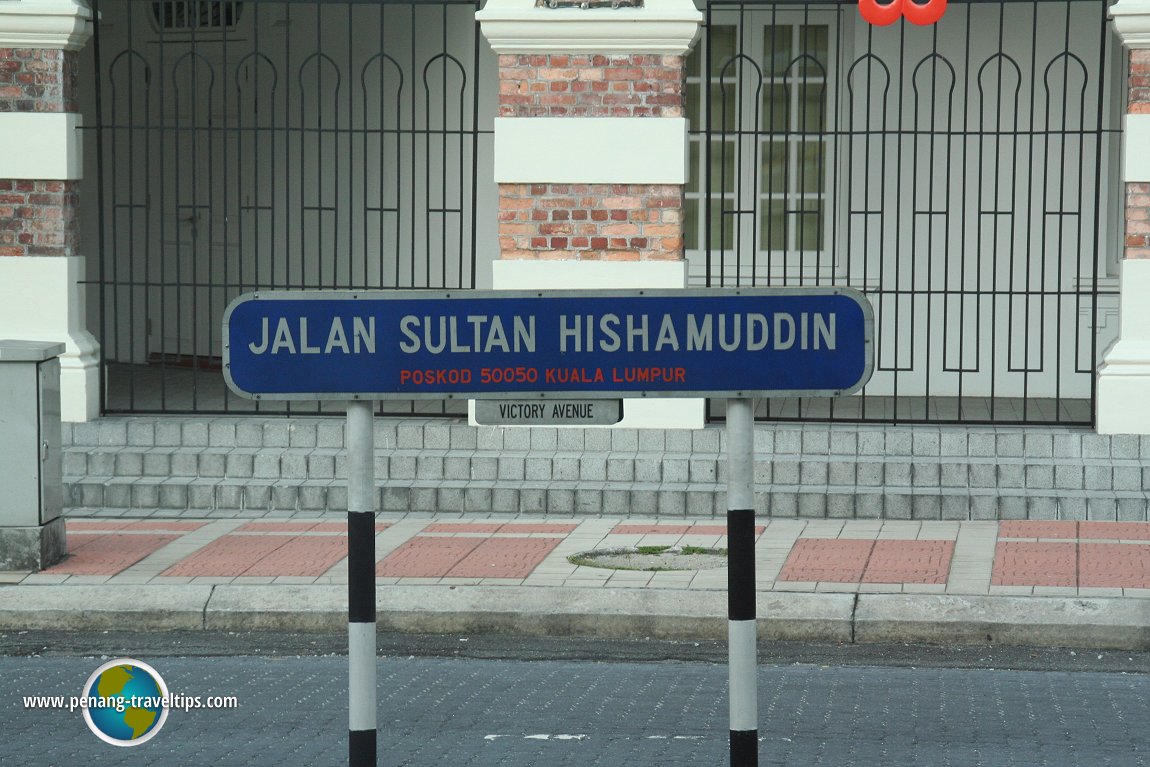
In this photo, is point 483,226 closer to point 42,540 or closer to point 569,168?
point 569,168

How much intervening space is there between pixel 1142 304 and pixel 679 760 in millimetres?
6000

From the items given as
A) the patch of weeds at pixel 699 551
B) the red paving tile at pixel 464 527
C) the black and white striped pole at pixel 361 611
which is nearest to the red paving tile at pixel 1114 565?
the patch of weeds at pixel 699 551

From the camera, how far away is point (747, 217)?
43.8ft

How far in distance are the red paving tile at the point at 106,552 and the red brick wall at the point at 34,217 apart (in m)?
2.33

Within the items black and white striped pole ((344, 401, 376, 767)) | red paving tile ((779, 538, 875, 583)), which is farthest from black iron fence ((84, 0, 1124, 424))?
black and white striped pole ((344, 401, 376, 767))

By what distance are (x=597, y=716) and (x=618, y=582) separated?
1956 millimetres

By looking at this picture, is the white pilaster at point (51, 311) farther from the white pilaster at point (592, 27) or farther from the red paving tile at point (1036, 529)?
the red paving tile at point (1036, 529)

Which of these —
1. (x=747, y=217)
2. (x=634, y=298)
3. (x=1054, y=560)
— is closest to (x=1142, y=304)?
(x=1054, y=560)

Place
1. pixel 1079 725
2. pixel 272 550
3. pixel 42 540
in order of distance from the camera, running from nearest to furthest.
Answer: pixel 1079 725 < pixel 42 540 < pixel 272 550

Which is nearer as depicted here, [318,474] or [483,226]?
[318,474]

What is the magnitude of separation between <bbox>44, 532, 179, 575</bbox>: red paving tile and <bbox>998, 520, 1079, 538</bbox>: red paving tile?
4612mm

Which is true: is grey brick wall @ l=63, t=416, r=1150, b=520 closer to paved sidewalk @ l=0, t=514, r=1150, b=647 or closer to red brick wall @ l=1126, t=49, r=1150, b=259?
paved sidewalk @ l=0, t=514, r=1150, b=647

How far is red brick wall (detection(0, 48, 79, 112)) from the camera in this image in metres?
11.1

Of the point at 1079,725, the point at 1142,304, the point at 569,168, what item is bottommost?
the point at 1079,725
